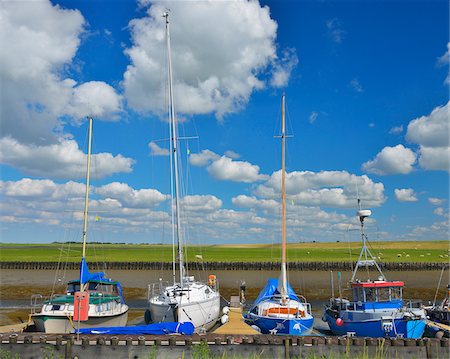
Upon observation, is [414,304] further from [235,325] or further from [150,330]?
[150,330]

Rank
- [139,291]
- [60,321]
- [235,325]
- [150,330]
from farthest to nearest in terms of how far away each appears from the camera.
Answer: [139,291]
[235,325]
[60,321]
[150,330]

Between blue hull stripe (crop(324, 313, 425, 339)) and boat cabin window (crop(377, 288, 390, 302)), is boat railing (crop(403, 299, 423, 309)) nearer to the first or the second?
boat cabin window (crop(377, 288, 390, 302))

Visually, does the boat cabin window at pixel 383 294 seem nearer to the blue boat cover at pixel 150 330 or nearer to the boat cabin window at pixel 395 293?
the boat cabin window at pixel 395 293

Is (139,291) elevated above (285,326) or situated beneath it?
situated beneath

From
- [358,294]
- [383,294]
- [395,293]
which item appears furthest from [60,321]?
[395,293]

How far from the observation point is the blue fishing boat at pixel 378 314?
22.3m

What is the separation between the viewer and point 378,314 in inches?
938

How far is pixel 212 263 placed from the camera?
90.9m

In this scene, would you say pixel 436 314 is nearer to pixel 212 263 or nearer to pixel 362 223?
pixel 362 223

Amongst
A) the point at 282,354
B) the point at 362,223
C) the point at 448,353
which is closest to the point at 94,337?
the point at 282,354

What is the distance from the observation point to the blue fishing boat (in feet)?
73.3

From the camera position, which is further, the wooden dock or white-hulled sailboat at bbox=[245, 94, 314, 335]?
white-hulled sailboat at bbox=[245, 94, 314, 335]

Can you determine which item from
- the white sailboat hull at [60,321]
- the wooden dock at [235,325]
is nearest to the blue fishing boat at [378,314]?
the wooden dock at [235,325]

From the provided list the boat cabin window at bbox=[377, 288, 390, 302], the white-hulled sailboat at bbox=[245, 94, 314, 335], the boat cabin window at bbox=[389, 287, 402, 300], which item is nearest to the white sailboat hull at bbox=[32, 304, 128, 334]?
the white-hulled sailboat at bbox=[245, 94, 314, 335]
